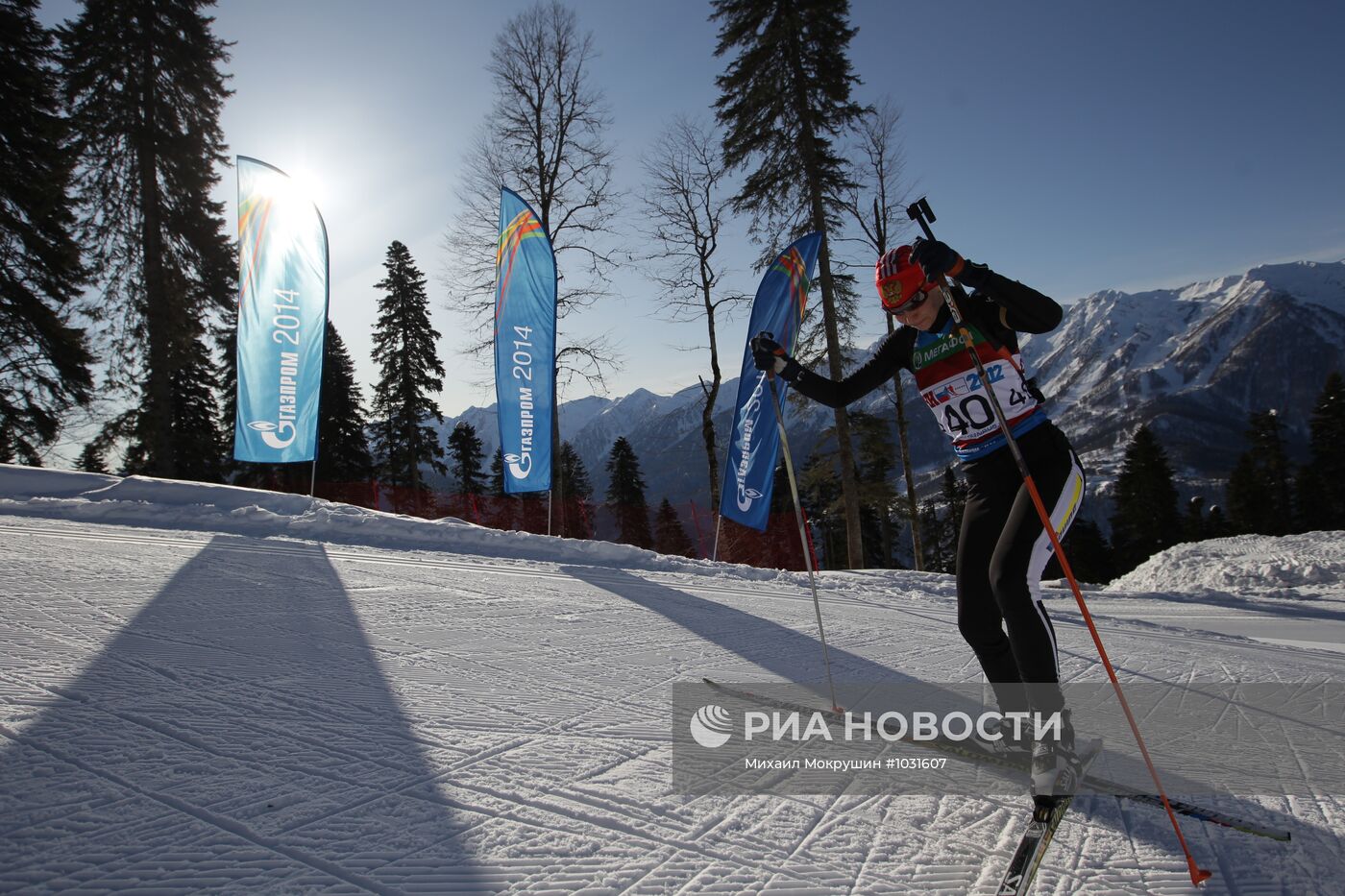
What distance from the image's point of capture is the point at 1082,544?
38156 millimetres

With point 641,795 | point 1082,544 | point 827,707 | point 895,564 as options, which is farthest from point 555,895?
point 895,564

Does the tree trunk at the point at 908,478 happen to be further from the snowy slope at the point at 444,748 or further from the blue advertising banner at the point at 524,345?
the snowy slope at the point at 444,748

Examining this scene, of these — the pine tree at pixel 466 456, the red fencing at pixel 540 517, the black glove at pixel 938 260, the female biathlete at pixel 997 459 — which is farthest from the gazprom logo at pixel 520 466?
the pine tree at pixel 466 456

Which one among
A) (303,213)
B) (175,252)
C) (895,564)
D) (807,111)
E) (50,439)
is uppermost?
(807,111)

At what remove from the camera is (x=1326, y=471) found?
3294cm

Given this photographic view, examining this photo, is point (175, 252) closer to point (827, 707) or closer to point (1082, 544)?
point (827, 707)

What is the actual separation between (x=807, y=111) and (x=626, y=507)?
12.5 metres

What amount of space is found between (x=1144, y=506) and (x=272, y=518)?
44.7 m

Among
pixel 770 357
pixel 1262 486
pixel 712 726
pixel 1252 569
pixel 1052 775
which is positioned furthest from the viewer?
pixel 1262 486

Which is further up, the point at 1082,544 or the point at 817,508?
the point at 817,508

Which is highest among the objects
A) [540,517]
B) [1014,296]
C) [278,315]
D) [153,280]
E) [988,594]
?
[153,280]

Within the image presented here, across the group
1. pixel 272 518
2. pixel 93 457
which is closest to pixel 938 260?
pixel 272 518

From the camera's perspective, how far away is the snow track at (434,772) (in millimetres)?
1758

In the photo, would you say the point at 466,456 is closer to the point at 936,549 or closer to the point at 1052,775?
the point at 936,549
